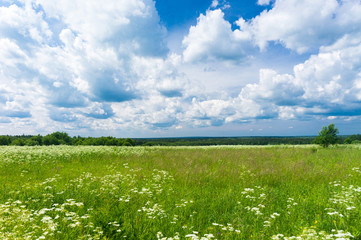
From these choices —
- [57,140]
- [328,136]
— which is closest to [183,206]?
[328,136]

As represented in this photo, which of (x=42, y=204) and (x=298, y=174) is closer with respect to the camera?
(x=42, y=204)

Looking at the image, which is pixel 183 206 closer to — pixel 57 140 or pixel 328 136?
pixel 328 136

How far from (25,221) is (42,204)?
1.99m

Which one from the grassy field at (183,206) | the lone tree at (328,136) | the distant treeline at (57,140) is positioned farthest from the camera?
the distant treeline at (57,140)

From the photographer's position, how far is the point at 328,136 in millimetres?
28250

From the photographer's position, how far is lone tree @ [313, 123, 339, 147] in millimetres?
28000

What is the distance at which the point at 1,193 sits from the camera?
6.01 metres

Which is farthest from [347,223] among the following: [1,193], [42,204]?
[1,193]

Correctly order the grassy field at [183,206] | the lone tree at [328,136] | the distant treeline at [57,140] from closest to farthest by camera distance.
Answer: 1. the grassy field at [183,206]
2. the lone tree at [328,136]
3. the distant treeline at [57,140]

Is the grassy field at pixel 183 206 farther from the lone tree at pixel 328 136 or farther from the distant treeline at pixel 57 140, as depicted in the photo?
the distant treeline at pixel 57 140

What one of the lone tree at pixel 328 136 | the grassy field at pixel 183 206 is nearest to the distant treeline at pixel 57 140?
the grassy field at pixel 183 206

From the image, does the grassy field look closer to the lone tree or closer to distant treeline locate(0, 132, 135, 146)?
the lone tree

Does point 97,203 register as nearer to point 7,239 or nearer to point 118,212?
point 118,212

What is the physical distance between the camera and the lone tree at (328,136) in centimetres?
2800
